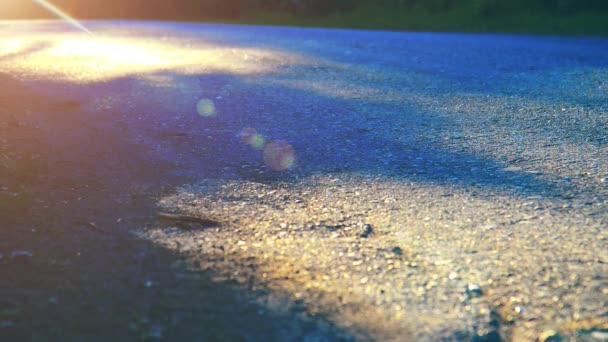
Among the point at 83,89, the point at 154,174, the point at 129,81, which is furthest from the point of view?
the point at 129,81

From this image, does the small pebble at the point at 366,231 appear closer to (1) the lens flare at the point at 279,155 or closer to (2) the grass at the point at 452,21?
(1) the lens flare at the point at 279,155

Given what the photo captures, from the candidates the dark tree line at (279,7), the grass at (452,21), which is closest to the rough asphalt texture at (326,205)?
the grass at (452,21)

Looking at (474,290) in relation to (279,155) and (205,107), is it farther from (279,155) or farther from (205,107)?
(205,107)

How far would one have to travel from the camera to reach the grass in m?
14.1

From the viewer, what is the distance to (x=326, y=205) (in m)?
3.38

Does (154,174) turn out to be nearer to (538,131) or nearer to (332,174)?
(332,174)

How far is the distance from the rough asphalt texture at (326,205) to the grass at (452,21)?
24.3 ft

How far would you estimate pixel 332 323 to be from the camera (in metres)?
2.27

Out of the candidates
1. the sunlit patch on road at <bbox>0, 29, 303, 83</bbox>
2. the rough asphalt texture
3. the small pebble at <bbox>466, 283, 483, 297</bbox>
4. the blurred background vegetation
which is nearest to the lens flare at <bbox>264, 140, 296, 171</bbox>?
the rough asphalt texture

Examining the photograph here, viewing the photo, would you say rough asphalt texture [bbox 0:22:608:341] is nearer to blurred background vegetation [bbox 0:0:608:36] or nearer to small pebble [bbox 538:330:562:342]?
small pebble [bbox 538:330:562:342]

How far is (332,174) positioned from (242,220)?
87 centimetres

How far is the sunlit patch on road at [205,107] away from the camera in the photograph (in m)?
5.45

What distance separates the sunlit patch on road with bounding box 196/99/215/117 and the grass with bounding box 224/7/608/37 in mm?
9258

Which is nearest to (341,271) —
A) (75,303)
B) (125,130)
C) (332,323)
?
(332,323)
